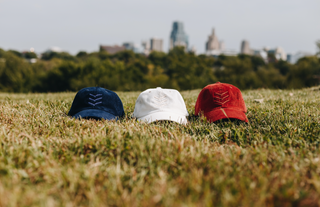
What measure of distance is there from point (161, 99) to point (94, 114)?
0.95m

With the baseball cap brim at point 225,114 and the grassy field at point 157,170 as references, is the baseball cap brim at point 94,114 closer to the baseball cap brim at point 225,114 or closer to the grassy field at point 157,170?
the grassy field at point 157,170

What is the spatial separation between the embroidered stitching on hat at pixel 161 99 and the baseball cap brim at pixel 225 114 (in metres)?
0.61

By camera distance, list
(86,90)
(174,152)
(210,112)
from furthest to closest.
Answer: (86,90), (210,112), (174,152)

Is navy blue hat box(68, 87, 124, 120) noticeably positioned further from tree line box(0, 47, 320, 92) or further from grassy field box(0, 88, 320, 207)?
tree line box(0, 47, 320, 92)

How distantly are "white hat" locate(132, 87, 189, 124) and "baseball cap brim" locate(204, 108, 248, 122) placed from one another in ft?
1.14

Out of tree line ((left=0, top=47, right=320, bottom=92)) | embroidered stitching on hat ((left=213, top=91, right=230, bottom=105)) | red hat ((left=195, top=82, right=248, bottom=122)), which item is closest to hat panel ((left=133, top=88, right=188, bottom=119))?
red hat ((left=195, top=82, right=248, bottom=122))

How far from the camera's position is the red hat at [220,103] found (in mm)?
2937

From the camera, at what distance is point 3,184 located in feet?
4.49

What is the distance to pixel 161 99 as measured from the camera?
322 centimetres

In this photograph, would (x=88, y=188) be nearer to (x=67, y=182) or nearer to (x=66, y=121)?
(x=67, y=182)

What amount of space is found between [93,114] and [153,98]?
86 cm

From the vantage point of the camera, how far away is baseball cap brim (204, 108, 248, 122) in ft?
9.33

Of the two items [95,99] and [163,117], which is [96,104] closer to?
[95,99]

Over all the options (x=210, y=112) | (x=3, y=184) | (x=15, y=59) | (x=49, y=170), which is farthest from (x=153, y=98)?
(x=15, y=59)
